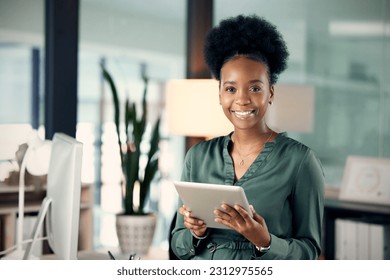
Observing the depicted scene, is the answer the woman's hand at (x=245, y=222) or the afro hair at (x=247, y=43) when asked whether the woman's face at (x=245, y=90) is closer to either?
the afro hair at (x=247, y=43)

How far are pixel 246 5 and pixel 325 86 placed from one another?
2.76 feet

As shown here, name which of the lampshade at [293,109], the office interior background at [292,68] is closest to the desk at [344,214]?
the office interior background at [292,68]

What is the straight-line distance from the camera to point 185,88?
9.88 feet

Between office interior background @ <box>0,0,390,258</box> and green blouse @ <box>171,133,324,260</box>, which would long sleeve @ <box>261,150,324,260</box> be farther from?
office interior background @ <box>0,0,390,258</box>

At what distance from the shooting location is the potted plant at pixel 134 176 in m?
3.30

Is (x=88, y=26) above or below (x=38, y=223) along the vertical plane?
above

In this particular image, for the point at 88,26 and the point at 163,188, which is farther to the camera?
the point at 163,188

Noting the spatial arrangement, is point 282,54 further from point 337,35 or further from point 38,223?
point 337,35

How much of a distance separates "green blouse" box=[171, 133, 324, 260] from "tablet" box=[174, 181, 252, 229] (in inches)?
4.0

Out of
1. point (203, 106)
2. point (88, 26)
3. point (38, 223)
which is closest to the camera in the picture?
point (38, 223)

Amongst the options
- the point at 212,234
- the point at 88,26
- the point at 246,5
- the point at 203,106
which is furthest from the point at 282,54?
the point at 88,26

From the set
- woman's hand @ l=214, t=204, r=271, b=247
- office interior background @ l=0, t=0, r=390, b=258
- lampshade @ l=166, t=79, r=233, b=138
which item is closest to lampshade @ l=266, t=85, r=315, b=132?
office interior background @ l=0, t=0, r=390, b=258

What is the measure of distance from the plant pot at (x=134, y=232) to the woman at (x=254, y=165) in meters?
1.47

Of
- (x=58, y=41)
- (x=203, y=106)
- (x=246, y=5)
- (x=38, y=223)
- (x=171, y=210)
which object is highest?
(x=246, y=5)
